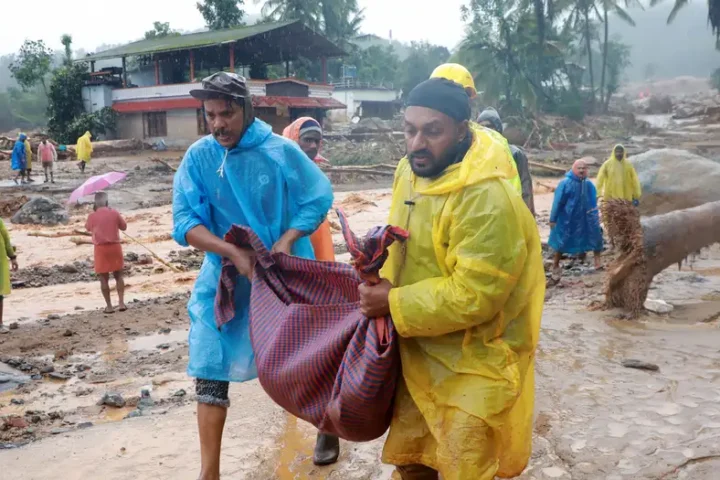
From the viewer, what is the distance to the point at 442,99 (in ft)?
7.34

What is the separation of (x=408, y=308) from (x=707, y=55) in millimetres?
151374

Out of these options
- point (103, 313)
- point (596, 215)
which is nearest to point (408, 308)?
point (103, 313)

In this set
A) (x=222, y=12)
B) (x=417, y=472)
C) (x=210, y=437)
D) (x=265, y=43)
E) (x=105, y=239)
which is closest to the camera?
(x=417, y=472)

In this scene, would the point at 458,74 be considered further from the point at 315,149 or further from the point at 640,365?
the point at 640,365

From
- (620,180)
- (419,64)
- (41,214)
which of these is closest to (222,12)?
(419,64)

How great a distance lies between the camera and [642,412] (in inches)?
160

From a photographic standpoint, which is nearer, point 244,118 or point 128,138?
point 244,118

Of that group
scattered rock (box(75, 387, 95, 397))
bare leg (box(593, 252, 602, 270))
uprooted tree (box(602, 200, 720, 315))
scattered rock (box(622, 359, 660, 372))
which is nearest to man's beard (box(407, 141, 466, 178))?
scattered rock (box(622, 359, 660, 372))

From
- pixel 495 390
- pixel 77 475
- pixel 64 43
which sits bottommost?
pixel 77 475

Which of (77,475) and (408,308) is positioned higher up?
(408,308)

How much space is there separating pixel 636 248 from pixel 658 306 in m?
0.80

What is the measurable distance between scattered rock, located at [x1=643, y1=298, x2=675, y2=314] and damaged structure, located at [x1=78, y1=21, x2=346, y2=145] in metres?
23.7

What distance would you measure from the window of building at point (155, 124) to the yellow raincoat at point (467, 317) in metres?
32.2

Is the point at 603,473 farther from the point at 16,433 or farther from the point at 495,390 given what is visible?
the point at 16,433
